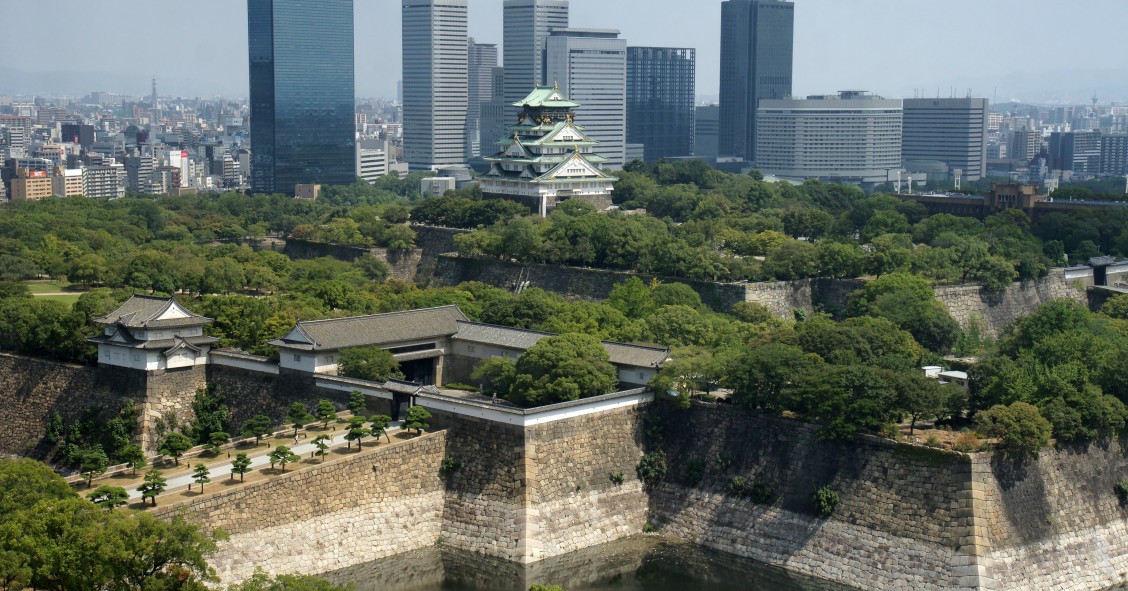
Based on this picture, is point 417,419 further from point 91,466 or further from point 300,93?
point 300,93

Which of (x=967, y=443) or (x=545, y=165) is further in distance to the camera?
(x=545, y=165)

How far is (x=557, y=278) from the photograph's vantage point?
43.2 metres

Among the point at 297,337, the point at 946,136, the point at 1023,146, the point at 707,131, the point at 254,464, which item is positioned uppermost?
the point at 946,136

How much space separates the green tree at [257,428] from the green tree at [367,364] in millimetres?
2425

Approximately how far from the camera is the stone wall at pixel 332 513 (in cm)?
2381

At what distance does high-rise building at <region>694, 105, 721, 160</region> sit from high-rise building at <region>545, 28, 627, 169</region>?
22627mm

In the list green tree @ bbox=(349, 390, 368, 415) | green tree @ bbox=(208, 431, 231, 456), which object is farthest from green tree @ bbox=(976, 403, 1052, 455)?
Answer: green tree @ bbox=(208, 431, 231, 456)

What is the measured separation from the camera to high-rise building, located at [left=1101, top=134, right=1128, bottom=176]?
12306 centimetres

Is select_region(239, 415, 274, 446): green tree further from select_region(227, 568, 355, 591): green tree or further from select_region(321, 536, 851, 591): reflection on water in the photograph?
select_region(227, 568, 355, 591): green tree

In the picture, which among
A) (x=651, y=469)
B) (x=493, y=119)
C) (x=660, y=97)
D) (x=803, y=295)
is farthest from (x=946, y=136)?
(x=651, y=469)

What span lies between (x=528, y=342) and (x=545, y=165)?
1999 centimetres

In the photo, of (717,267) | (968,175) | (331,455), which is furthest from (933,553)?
(968,175)

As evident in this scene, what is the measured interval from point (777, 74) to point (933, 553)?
105 metres

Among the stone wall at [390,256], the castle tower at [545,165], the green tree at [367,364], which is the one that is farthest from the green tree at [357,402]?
the castle tower at [545,165]
